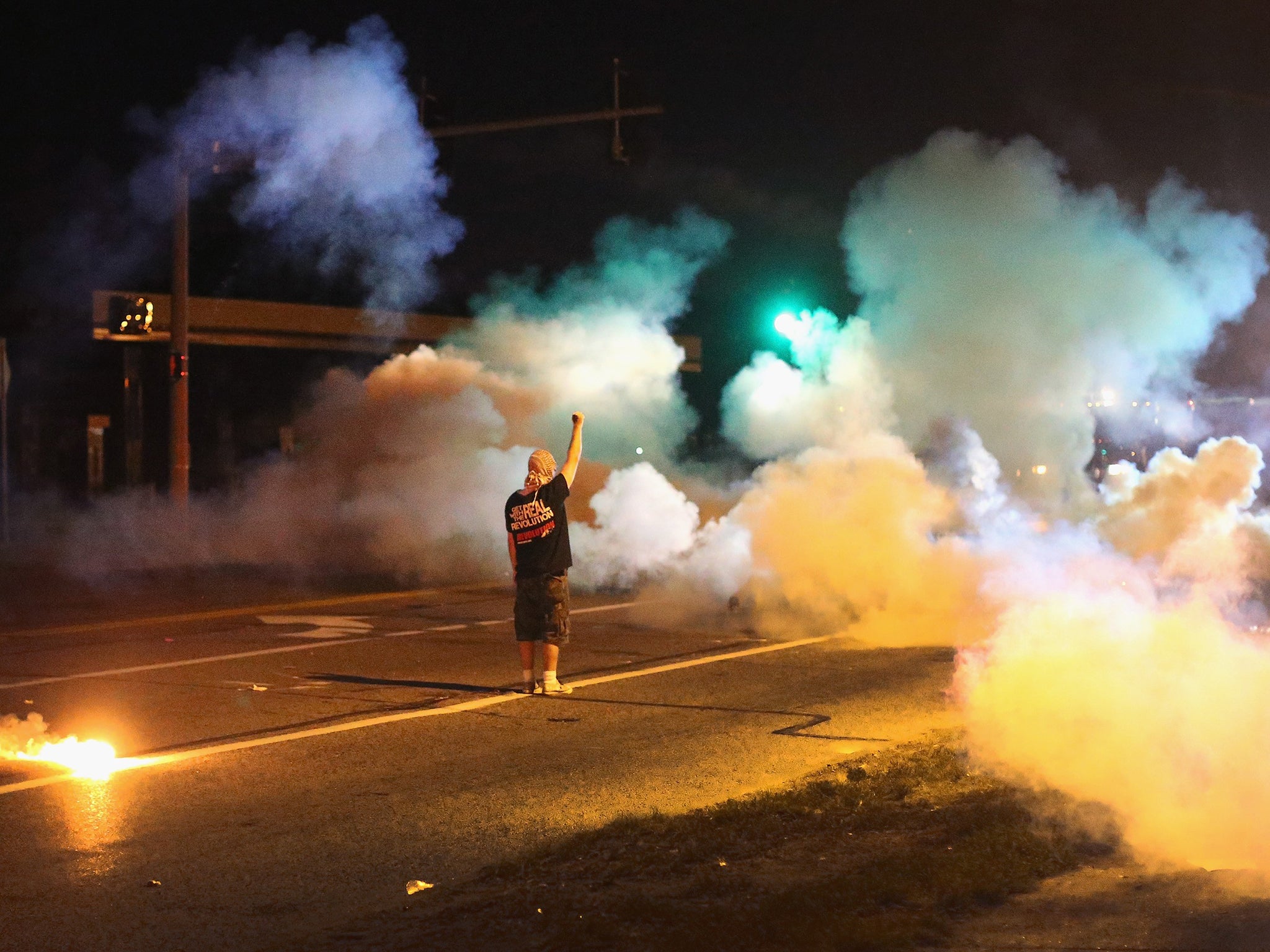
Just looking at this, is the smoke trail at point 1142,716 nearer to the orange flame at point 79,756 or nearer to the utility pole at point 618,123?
the orange flame at point 79,756

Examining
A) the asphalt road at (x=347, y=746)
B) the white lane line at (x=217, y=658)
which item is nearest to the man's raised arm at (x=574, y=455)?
the asphalt road at (x=347, y=746)

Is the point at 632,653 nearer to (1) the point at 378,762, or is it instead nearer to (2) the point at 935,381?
(1) the point at 378,762

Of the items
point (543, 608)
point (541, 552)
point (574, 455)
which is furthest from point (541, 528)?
point (574, 455)

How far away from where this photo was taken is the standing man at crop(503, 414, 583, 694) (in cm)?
864

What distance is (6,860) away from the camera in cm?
530

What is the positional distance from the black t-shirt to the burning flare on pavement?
271 cm

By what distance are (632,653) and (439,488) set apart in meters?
8.32

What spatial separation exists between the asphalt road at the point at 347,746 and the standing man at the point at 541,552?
0.53m

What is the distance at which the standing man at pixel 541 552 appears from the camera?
8.64 metres

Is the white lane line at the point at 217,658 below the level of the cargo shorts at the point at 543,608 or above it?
below

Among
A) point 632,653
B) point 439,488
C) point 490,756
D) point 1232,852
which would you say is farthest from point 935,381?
point 1232,852

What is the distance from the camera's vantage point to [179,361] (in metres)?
16.1

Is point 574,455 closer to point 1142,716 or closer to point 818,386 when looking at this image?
point 1142,716

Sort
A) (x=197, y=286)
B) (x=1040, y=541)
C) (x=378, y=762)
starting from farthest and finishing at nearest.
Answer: (x=197, y=286) → (x=1040, y=541) → (x=378, y=762)
